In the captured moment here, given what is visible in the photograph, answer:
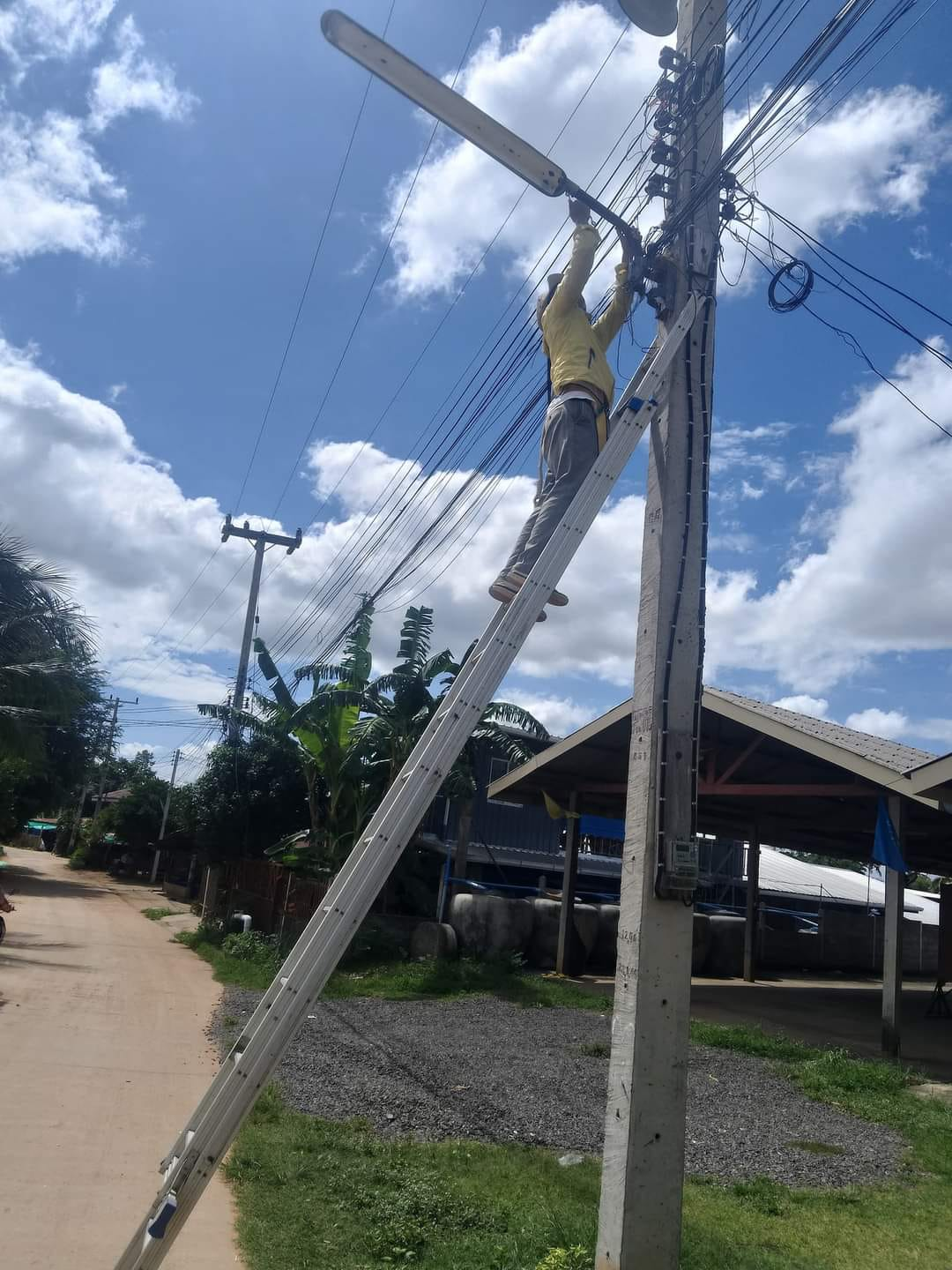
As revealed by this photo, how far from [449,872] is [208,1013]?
847 cm

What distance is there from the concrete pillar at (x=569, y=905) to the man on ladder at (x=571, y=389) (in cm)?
1332

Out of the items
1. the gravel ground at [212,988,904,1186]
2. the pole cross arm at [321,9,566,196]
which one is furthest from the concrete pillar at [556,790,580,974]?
the pole cross arm at [321,9,566,196]

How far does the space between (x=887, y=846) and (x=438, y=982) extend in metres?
7.08

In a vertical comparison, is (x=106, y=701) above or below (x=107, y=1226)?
above

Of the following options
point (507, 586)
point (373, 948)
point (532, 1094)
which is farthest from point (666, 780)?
point (373, 948)

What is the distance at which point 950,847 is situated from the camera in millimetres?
21031

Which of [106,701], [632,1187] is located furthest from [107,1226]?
[106,701]

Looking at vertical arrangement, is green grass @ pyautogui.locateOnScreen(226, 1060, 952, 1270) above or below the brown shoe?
below

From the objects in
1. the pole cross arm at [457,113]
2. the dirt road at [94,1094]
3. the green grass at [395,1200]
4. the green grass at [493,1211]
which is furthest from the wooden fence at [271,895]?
the pole cross arm at [457,113]

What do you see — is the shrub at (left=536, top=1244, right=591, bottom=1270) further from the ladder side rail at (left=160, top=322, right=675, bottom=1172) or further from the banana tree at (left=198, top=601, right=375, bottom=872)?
the banana tree at (left=198, top=601, right=375, bottom=872)

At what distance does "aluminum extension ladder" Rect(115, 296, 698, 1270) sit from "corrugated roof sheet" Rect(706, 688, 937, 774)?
7171 millimetres

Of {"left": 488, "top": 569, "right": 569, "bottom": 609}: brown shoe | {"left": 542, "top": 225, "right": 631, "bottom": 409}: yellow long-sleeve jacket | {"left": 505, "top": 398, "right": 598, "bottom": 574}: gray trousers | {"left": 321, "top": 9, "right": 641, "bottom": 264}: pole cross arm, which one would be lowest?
Result: {"left": 488, "top": 569, "right": 569, "bottom": 609}: brown shoe

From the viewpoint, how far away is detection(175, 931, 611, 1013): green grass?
47.2 feet

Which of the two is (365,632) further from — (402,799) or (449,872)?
(402,799)
